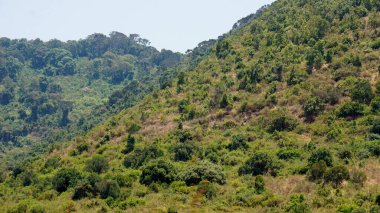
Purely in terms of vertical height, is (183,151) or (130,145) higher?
(130,145)

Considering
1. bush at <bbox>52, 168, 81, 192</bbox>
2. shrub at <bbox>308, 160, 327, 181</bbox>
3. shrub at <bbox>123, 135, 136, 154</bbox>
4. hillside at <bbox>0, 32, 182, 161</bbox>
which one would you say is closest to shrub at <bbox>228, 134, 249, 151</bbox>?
shrub at <bbox>123, 135, 136, 154</bbox>

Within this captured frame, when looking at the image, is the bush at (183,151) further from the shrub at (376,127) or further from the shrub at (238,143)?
the shrub at (376,127)

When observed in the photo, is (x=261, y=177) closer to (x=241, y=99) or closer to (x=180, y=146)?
(x=180, y=146)

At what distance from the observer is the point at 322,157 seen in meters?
39.8

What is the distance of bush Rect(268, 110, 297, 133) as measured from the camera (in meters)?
53.0

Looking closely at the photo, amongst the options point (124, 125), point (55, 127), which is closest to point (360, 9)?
point (124, 125)

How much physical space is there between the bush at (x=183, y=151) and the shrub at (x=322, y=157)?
1529 centimetres

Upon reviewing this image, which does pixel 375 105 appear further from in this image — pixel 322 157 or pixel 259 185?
pixel 259 185

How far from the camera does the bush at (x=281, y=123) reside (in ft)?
174

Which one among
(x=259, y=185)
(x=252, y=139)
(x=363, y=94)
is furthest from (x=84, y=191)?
(x=363, y=94)

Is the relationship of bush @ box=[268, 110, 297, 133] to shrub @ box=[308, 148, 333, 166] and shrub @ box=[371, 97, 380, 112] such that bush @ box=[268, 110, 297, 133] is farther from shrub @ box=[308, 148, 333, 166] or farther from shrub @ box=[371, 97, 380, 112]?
shrub @ box=[308, 148, 333, 166]

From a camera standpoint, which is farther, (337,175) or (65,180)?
(65,180)

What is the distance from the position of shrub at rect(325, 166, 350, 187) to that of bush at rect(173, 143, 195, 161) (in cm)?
1875

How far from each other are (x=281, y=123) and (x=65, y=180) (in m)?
26.3
